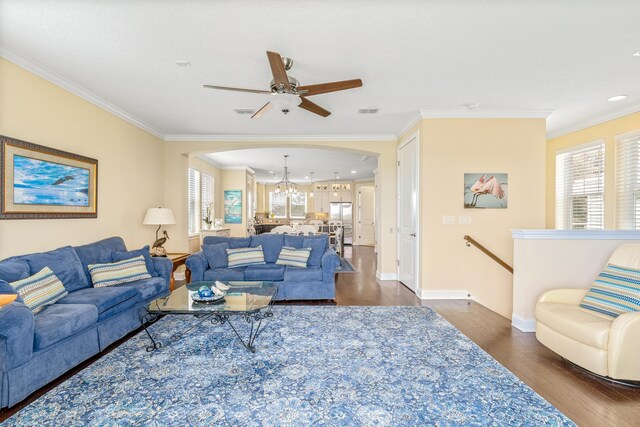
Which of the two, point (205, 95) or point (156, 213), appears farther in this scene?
point (156, 213)

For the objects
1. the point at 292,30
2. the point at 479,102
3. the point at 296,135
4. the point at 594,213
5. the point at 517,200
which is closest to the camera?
the point at 292,30

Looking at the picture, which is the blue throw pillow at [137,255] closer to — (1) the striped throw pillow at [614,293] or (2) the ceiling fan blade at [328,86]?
(2) the ceiling fan blade at [328,86]

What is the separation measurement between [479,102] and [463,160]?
86cm

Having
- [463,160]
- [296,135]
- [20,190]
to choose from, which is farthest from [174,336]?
[463,160]

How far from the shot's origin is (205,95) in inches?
153

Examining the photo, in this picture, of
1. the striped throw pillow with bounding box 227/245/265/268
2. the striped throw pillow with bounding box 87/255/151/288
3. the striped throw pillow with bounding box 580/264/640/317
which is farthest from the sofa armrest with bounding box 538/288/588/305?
the striped throw pillow with bounding box 87/255/151/288

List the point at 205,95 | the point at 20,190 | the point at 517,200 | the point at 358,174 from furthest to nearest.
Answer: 1. the point at 358,174
2. the point at 517,200
3. the point at 205,95
4. the point at 20,190

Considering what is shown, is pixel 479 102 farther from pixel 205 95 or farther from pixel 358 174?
pixel 358 174

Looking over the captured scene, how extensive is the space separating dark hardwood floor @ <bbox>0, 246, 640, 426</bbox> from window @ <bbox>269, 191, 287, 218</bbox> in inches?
349

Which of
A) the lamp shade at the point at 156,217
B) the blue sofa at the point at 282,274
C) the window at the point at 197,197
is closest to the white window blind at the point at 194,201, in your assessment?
the window at the point at 197,197

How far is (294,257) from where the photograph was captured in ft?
15.5

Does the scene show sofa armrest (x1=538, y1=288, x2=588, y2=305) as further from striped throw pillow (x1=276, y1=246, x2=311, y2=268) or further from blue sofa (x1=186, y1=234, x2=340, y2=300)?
striped throw pillow (x1=276, y1=246, x2=311, y2=268)

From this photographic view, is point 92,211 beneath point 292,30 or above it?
beneath

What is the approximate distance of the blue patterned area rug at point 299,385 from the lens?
1.93 metres
